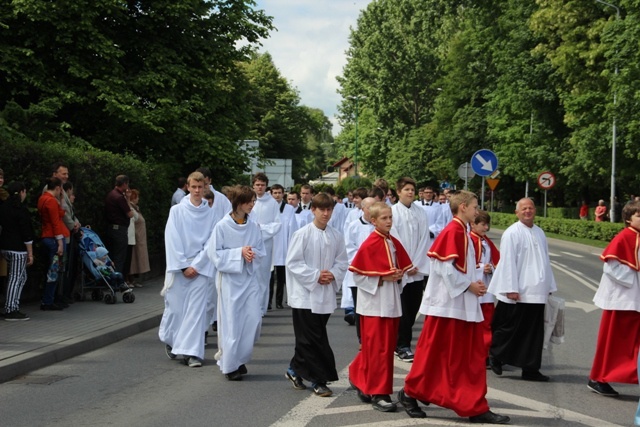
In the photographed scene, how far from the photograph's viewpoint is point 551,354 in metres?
11.2

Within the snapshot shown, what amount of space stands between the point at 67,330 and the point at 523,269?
5.84m

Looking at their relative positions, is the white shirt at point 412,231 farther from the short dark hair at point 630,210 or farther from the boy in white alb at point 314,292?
the short dark hair at point 630,210

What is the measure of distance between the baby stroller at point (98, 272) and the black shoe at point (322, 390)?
7.28 metres

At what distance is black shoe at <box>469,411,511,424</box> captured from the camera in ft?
24.3

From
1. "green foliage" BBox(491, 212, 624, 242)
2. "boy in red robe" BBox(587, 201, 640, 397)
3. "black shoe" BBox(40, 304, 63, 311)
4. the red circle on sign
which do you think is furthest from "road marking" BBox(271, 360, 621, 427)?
the red circle on sign

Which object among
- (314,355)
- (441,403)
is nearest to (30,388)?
(314,355)

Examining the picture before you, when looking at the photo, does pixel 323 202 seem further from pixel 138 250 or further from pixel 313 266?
pixel 138 250

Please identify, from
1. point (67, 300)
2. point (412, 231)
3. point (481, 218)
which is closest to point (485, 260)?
point (481, 218)

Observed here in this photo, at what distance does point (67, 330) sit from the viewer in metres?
12.1

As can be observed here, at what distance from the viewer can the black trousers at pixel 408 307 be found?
35.1 ft

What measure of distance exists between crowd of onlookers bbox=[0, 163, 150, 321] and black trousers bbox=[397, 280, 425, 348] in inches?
207

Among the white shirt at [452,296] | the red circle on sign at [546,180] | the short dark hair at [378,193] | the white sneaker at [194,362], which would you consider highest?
the red circle on sign at [546,180]

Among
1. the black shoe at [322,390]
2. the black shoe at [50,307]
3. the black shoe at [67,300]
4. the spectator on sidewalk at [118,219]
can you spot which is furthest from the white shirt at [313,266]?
the spectator on sidewalk at [118,219]

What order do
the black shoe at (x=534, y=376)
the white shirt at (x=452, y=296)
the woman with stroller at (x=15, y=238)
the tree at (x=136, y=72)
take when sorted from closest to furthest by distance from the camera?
the white shirt at (x=452, y=296) < the black shoe at (x=534, y=376) < the woman with stroller at (x=15, y=238) < the tree at (x=136, y=72)
